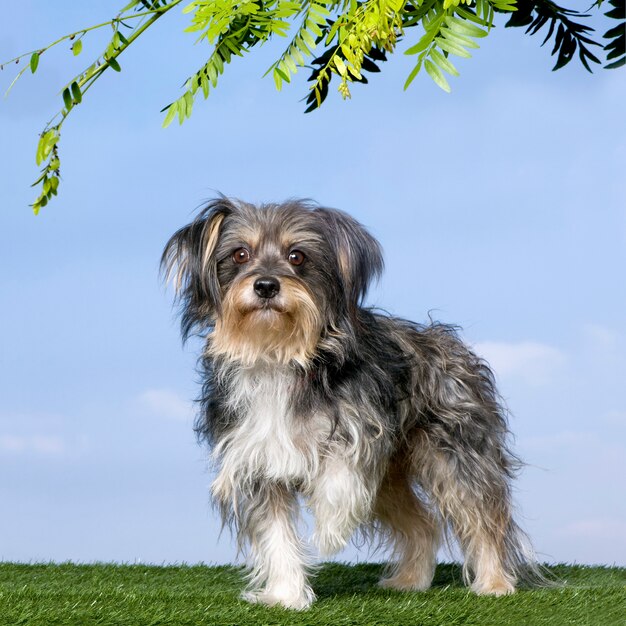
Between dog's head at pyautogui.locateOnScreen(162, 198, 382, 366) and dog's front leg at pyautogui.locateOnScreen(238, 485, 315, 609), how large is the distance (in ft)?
2.41

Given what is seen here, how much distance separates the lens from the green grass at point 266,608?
4.91m

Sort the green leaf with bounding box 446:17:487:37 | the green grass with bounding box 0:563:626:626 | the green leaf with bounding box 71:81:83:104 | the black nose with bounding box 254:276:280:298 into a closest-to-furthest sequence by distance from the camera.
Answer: the green leaf with bounding box 446:17:487:37 < the green leaf with bounding box 71:81:83:104 < the black nose with bounding box 254:276:280:298 < the green grass with bounding box 0:563:626:626

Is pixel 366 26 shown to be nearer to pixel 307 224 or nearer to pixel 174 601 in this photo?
pixel 307 224

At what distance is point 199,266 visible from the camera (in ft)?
16.8

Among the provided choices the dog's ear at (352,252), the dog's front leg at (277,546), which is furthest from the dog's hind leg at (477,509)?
the dog's ear at (352,252)

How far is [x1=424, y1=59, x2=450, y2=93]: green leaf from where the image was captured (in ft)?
11.7

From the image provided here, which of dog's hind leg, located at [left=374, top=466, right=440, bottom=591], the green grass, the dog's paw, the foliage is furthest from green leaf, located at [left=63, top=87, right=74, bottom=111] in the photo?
dog's hind leg, located at [left=374, top=466, right=440, bottom=591]

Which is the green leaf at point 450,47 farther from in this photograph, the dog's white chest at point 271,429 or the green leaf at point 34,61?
the dog's white chest at point 271,429

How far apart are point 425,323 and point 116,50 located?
2400mm

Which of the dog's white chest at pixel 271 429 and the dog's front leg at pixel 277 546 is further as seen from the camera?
the dog's front leg at pixel 277 546

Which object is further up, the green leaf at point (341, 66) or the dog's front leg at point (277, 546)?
the green leaf at point (341, 66)

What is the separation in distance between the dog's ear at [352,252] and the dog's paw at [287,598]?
54.9 inches

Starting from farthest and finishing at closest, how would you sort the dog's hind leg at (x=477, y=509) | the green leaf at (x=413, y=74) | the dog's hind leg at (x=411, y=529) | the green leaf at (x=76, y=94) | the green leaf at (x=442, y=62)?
the dog's hind leg at (x=411, y=529)
the dog's hind leg at (x=477, y=509)
the green leaf at (x=76, y=94)
the green leaf at (x=442, y=62)
the green leaf at (x=413, y=74)

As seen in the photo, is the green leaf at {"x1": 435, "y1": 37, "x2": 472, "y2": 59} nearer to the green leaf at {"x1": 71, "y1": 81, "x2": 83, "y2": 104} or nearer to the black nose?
the black nose
